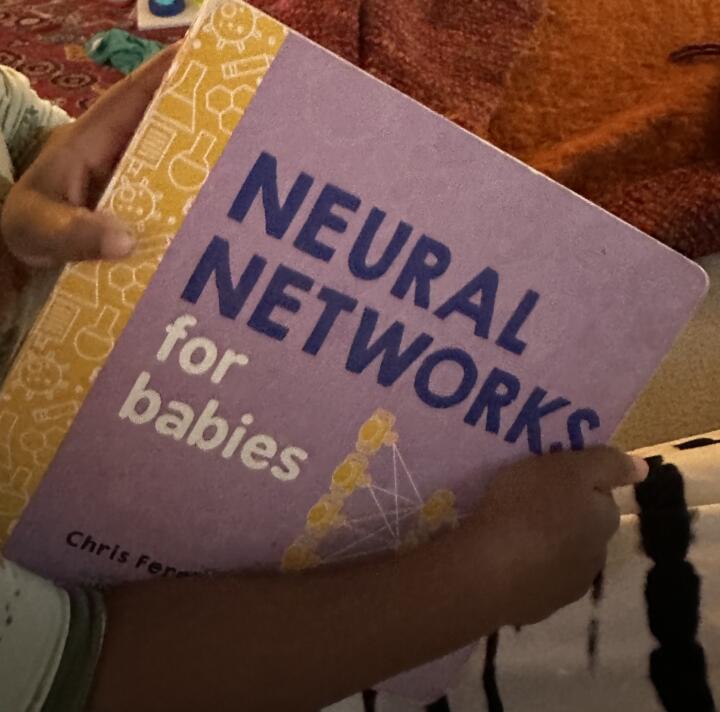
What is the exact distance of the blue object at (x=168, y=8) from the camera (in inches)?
62.7

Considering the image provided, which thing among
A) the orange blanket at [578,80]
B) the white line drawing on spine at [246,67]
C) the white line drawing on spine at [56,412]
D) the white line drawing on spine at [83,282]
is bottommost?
the white line drawing on spine at [56,412]

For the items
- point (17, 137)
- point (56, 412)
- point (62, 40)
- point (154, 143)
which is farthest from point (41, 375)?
point (62, 40)

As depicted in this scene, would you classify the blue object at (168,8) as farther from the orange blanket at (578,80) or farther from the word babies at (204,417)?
the word babies at (204,417)

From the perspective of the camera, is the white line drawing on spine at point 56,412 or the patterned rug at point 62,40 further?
the patterned rug at point 62,40

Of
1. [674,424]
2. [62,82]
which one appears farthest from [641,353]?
[62,82]

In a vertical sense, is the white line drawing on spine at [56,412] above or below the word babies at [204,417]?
below

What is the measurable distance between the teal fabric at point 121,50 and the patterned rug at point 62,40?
0.02 meters

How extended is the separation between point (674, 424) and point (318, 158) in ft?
2.13

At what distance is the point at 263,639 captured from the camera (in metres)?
0.45

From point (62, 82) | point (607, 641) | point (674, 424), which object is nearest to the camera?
point (607, 641)

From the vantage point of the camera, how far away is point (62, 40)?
1577 mm

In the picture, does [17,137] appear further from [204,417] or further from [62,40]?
[62,40]

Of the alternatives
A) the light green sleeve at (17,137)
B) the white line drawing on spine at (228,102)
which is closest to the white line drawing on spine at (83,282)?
the white line drawing on spine at (228,102)

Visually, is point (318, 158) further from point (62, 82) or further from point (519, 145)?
point (62, 82)
